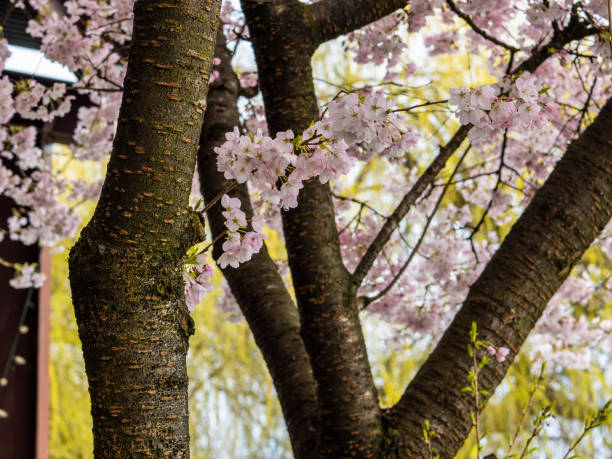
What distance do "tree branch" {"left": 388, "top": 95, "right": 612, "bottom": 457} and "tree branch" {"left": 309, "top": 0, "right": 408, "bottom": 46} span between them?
1.83ft

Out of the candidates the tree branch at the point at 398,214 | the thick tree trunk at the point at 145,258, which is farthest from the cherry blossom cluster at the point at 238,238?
the tree branch at the point at 398,214

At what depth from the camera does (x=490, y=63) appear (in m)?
2.46

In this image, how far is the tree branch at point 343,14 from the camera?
1445 mm

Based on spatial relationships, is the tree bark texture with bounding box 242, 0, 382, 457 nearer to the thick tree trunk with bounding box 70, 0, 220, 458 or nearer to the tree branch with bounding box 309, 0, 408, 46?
the tree branch with bounding box 309, 0, 408, 46

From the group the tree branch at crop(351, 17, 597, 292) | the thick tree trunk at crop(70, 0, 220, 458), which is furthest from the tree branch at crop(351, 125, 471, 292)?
the thick tree trunk at crop(70, 0, 220, 458)

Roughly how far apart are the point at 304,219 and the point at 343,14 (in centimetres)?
50

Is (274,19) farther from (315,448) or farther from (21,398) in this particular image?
(21,398)

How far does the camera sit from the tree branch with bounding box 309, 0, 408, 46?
145cm

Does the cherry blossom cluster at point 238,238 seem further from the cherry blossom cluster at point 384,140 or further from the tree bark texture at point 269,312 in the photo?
the tree bark texture at point 269,312

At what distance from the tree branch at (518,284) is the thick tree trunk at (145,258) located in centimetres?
63

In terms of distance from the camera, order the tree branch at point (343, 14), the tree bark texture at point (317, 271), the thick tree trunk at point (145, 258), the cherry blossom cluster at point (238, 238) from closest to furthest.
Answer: the thick tree trunk at point (145, 258), the cherry blossom cluster at point (238, 238), the tree bark texture at point (317, 271), the tree branch at point (343, 14)

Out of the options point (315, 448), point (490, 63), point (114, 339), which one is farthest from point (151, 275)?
point (490, 63)

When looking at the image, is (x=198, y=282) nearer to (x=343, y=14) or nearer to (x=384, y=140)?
(x=384, y=140)

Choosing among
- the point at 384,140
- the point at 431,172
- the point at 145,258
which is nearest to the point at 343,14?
the point at 431,172
